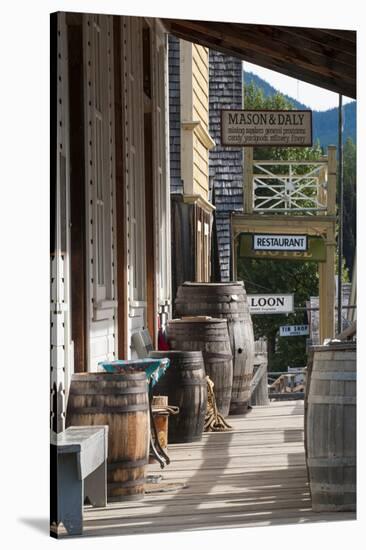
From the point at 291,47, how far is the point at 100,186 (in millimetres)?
1170

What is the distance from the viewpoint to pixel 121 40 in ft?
25.2

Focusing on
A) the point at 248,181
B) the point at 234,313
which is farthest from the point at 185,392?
the point at 248,181

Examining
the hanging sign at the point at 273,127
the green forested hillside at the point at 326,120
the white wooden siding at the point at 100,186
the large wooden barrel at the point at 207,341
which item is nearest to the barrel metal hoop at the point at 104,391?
the white wooden siding at the point at 100,186

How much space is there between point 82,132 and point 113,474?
1562 millimetres

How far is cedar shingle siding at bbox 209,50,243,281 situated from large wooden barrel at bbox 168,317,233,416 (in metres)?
1.05

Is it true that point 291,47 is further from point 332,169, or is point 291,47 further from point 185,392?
point 185,392

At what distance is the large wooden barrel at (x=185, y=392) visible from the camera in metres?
8.04

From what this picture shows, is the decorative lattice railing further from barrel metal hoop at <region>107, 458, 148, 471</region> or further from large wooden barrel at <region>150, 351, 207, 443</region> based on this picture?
barrel metal hoop at <region>107, 458, 148, 471</region>

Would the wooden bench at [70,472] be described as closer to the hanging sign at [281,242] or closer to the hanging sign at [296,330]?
the hanging sign at [296,330]

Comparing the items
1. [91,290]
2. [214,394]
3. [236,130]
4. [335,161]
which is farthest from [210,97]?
[214,394]

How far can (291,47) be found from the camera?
7.35 m

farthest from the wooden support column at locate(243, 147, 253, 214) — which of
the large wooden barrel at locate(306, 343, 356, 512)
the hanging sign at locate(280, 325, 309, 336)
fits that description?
the large wooden barrel at locate(306, 343, 356, 512)

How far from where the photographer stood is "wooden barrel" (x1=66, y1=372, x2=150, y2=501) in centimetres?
656

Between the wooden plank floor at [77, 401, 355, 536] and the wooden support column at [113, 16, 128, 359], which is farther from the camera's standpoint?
the wooden support column at [113, 16, 128, 359]
